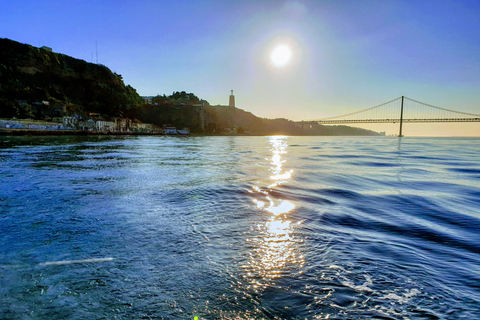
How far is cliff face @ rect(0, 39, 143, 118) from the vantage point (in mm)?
75875

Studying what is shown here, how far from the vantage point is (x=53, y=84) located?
94688 mm

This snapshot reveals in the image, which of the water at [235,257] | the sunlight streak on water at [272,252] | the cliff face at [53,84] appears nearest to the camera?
the water at [235,257]

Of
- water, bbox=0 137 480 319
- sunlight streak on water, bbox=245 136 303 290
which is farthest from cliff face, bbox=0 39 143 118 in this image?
sunlight streak on water, bbox=245 136 303 290

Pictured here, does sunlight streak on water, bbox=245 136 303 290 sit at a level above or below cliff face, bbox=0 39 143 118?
below

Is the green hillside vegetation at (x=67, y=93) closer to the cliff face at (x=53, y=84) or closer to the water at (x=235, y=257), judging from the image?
the cliff face at (x=53, y=84)

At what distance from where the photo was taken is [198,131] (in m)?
132

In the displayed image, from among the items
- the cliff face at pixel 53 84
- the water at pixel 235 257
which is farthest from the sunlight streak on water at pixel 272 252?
the cliff face at pixel 53 84

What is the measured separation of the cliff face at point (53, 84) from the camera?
249ft

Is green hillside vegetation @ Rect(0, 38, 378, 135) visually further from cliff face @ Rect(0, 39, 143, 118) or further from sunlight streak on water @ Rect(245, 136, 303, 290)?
sunlight streak on water @ Rect(245, 136, 303, 290)

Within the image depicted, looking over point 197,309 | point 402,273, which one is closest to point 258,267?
point 197,309

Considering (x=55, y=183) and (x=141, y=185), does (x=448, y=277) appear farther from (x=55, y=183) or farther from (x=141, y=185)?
(x=55, y=183)

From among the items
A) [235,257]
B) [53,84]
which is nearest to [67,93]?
[53,84]

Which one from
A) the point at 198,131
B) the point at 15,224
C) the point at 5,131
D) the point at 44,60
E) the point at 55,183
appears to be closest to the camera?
the point at 15,224

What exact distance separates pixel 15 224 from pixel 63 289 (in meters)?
2.70
